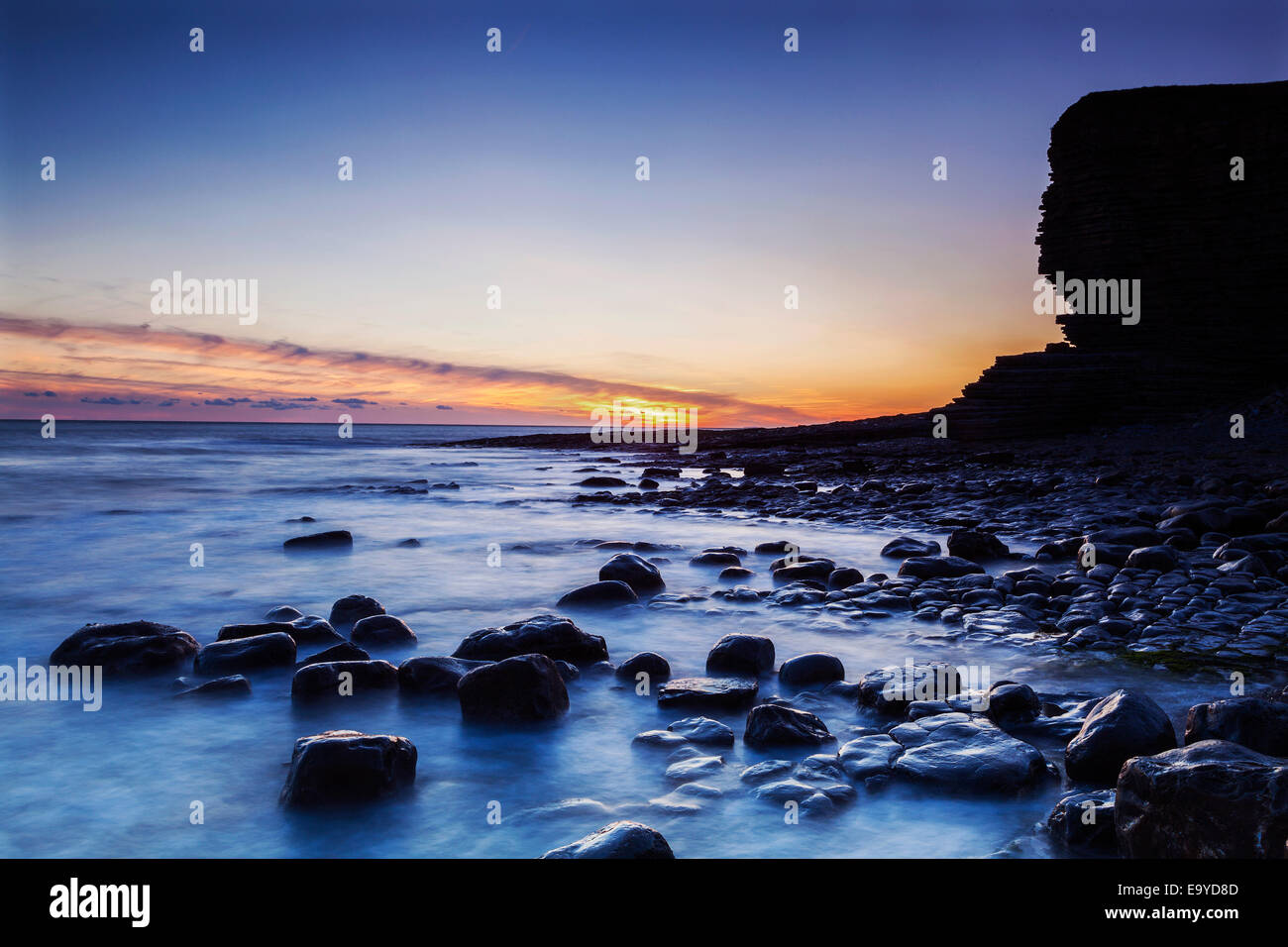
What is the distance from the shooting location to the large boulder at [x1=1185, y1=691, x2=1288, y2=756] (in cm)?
227

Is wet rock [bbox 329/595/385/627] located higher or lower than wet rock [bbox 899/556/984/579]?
lower

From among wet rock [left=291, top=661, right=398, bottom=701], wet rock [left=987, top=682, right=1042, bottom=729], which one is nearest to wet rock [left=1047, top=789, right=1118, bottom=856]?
wet rock [left=987, top=682, right=1042, bottom=729]

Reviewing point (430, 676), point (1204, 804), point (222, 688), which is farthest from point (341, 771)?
point (1204, 804)

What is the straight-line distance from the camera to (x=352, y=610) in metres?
4.78

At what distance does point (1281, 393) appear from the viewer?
52.8 feet

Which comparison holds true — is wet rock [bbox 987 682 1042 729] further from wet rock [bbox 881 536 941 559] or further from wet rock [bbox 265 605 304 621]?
wet rock [bbox 265 605 304 621]

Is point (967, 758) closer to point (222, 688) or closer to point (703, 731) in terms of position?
point (703, 731)

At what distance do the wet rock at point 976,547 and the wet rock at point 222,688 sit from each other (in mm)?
5443

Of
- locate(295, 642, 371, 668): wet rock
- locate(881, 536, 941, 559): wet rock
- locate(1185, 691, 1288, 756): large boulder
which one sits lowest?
locate(295, 642, 371, 668): wet rock

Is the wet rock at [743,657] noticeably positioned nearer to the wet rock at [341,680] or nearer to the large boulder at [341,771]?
the wet rock at [341,680]

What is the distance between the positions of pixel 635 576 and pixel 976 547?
300cm

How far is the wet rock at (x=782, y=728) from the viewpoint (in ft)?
8.81

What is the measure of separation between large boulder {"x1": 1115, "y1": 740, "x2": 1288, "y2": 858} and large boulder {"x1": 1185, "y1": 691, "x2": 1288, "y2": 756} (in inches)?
19.3
